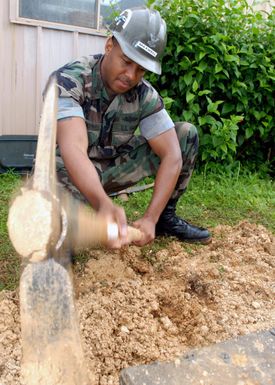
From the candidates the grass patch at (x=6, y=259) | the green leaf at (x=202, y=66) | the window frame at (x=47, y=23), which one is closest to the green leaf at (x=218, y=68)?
the green leaf at (x=202, y=66)

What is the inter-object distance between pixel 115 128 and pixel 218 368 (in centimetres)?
156

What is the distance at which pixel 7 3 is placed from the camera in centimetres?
395

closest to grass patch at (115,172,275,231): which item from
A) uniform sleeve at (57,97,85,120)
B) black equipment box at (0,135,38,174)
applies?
black equipment box at (0,135,38,174)

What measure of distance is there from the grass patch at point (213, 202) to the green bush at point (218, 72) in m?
0.32

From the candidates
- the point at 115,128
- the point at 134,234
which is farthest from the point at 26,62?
the point at 134,234

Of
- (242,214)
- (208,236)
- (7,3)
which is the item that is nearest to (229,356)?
(208,236)

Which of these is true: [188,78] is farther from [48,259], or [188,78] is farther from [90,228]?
[48,259]

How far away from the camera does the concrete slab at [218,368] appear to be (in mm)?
1493

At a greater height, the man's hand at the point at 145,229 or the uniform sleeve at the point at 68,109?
the uniform sleeve at the point at 68,109

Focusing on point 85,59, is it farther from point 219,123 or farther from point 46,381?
point 219,123

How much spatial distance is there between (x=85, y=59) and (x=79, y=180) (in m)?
0.88

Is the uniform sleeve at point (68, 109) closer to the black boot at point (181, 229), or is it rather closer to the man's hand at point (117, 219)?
the man's hand at point (117, 219)

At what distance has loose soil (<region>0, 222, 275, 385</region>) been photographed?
185cm

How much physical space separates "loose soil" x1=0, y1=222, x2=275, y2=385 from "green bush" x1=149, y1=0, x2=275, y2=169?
176 cm
